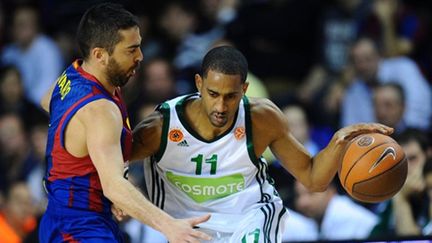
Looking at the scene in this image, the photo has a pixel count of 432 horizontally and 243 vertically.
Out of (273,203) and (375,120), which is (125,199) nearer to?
(273,203)

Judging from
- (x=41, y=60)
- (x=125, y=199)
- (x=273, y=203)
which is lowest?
(x=41, y=60)

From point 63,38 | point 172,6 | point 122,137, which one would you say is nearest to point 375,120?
point 172,6

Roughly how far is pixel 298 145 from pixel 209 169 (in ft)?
1.66

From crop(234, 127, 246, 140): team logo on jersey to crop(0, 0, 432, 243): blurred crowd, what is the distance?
270cm

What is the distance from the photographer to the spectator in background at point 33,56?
10.6m

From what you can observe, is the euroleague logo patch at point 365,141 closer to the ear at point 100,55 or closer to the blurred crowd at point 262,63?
the ear at point 100,55

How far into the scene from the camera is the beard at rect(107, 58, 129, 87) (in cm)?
536

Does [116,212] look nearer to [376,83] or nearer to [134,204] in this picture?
[134,204]

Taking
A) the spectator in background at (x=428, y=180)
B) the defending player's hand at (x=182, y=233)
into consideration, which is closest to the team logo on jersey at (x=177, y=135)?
the defending player's hand at (x=182, y=233)

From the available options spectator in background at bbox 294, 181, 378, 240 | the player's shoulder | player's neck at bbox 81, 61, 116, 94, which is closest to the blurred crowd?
spectator in background at bbox 294, 181, 378, 240

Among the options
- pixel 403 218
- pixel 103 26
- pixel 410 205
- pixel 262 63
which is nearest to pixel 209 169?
pixel 103 26

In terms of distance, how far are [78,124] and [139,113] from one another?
164 inches

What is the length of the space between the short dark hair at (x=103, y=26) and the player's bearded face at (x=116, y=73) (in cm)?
6

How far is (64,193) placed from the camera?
532 centimetres
